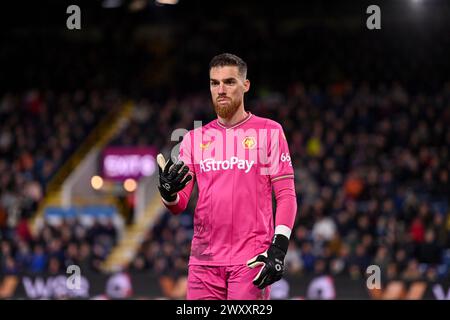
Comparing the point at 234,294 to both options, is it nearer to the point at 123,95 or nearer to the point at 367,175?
the point at 367,175

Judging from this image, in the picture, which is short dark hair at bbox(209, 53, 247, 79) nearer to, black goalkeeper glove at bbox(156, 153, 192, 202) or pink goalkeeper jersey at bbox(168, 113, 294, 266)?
pink goalkeeper jersey at bbox(168, 113, 294, 266)

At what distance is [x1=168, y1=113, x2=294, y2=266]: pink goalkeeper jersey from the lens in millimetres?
6066

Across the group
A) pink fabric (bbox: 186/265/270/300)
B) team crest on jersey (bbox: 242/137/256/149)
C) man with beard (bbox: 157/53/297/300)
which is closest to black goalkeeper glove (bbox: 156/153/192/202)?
man with beard (bbox: 157/53/297/300)

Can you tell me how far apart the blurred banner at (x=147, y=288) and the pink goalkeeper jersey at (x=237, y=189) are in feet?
30.9

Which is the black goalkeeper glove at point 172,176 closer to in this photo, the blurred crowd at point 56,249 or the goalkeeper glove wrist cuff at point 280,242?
the goalkeeper glove wrist cuff at point 280,242

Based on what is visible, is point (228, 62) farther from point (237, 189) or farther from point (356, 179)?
point (356, 179)

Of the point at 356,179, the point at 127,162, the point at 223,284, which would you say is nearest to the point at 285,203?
the point at 223,284

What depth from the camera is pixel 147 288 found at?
16703mm

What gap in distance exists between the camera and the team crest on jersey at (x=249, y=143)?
617 cm

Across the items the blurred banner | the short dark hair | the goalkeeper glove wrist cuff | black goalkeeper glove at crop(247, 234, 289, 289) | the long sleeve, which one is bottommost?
the blurred banner

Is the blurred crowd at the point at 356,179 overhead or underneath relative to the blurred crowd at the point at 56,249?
overhead

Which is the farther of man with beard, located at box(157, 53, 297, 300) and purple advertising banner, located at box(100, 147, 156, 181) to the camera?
purple advertising banner, located at box(100, 147, 156, 181)

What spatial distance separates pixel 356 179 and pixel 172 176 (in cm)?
1317

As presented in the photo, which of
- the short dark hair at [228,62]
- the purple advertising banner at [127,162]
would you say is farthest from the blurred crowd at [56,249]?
the short dark hair at [228,62]
